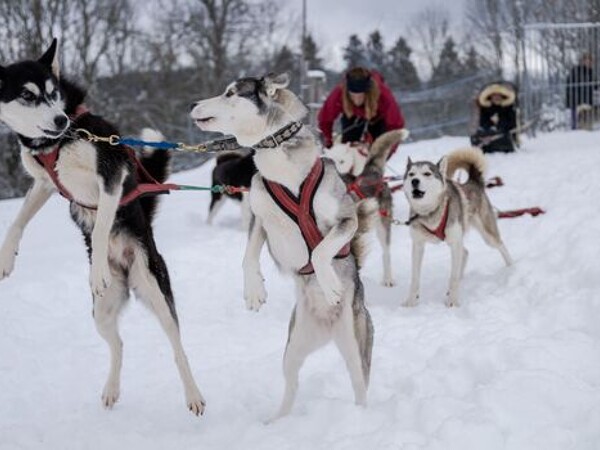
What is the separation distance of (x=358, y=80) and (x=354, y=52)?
93.9 ft

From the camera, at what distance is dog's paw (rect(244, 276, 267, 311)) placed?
258 centimetres

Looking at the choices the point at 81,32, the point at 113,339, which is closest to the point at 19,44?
the point at 81,32

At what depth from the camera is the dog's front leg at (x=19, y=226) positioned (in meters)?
2.60

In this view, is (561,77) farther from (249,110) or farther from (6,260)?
(6,260)

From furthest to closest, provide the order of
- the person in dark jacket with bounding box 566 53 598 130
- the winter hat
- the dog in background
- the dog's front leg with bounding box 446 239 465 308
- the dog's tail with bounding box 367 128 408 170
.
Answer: the person in dark jacket with bounding box 566 53 598 130 < the dog in background < the winter hat < the dog's tail with bounding box 367 128 408 170 < the dog's front leg with bounding box 446 239 465 308

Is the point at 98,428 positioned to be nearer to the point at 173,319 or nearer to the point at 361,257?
the point at 173,319

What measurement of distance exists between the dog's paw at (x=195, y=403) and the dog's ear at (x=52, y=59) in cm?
157

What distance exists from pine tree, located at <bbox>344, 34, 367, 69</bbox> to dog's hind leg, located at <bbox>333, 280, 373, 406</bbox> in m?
29.0

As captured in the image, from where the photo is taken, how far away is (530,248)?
5.72 metres

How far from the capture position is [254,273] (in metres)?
2.61

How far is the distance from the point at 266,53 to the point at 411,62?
1182 centimetres

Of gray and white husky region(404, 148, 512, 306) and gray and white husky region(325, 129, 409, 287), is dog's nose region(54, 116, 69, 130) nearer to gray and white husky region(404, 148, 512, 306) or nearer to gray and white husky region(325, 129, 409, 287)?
gray and white husky region(404, 148, 512, 306)

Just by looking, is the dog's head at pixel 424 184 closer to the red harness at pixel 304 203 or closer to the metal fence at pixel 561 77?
the red harness at pixel 304 203

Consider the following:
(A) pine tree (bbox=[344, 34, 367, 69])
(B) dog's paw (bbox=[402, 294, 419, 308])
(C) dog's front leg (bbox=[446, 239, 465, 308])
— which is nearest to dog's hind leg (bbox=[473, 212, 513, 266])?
(C) dog's front leg (bbox=[446, 239, 465, 308])
